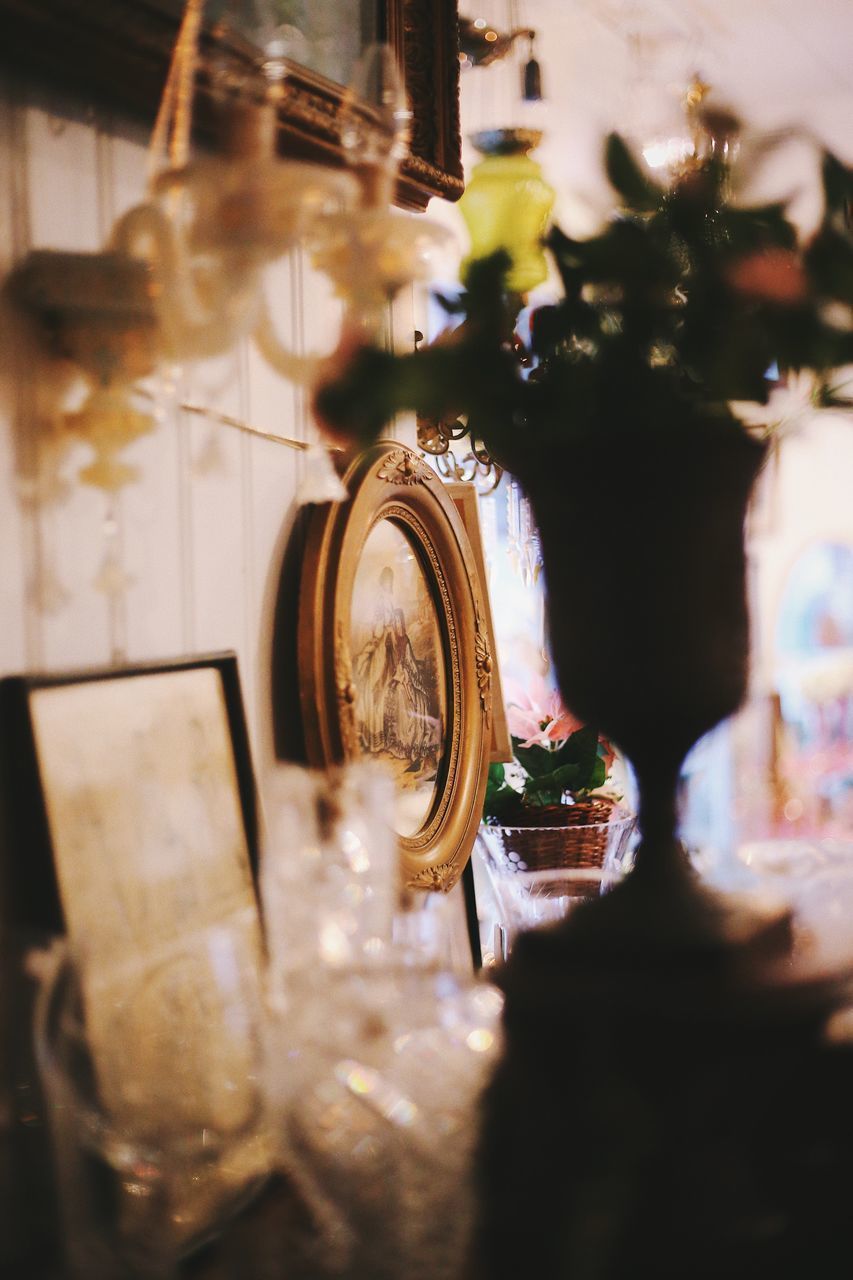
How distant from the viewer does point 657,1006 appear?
70 cm

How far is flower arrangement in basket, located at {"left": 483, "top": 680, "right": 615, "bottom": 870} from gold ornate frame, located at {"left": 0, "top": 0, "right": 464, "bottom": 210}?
0.85 m

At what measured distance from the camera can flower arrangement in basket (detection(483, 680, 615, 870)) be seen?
177 centimetres

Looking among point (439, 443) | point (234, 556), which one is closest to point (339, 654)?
point (234, 556)

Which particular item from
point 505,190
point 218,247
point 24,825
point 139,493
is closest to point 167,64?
point 218,247

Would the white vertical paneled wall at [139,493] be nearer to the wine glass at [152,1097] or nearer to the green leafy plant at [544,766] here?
the wine glass at [152,1097]

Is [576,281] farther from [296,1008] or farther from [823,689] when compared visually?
[823,689]

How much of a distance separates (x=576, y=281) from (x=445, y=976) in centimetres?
50

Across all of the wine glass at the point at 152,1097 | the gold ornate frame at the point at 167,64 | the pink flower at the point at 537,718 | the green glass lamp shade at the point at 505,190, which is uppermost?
the green glass lamp shade at the point at 505,190

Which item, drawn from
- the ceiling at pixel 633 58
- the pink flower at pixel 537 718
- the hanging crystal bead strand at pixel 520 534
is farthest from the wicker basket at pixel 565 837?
the ceiling at pixel 633 58

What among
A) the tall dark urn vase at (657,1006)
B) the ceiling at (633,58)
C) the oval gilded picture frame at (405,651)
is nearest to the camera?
the tall dark urn vase at (657,1006)

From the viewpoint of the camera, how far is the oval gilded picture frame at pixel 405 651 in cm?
122

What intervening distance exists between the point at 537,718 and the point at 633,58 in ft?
6.99

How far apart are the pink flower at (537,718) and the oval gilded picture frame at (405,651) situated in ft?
1.18

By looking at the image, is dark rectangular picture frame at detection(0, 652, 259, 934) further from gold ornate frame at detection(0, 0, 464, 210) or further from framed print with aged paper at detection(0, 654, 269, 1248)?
gold ornate frame at detection(0, 0, 464, 210)
